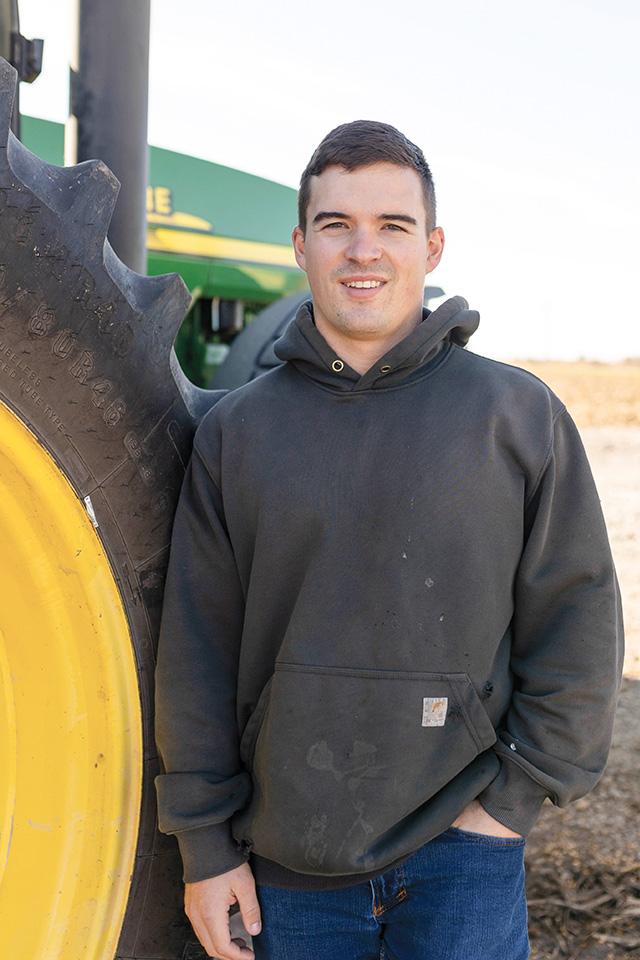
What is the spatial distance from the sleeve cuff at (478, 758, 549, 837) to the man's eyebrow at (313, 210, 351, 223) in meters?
0.94

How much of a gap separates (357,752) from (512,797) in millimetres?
266

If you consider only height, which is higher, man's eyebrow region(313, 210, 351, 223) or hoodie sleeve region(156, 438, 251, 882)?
man's eyebrow region(313, 210, 351, 223)

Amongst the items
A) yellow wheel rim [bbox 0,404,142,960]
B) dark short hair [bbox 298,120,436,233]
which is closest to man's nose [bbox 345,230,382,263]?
dark short hair [bbox 298,120,436,233]

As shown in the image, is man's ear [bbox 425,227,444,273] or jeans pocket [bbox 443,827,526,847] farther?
man's ear [bbox 425,227,444,273]

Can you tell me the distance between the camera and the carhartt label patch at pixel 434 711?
1390 millimetres

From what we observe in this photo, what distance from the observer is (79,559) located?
1.39m

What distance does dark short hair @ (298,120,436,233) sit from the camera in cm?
149

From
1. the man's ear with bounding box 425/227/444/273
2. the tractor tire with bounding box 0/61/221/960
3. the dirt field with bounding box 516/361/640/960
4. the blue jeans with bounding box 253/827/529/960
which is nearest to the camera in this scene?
the tractor tire with bounding box 0/61/221/960

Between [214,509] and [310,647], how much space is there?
285mm

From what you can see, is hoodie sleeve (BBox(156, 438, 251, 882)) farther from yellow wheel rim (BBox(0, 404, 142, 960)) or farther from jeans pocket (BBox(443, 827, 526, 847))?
jeans pocket (BBox(443, 827, 526, 847))

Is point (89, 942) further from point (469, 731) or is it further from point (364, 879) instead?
point (469, 731)

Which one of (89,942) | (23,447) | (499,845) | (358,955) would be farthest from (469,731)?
(23,447)

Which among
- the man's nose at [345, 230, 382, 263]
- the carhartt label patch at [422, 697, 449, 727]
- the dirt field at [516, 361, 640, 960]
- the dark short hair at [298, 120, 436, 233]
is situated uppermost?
the dark short hair at [298, 120, 436, 233]

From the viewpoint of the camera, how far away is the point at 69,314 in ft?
4.44
